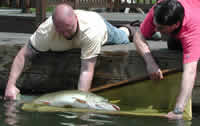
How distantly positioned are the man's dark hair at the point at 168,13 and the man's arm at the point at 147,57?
20.0 inches

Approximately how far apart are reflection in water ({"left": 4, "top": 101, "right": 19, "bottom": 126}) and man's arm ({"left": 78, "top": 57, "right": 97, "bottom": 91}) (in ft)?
2.47

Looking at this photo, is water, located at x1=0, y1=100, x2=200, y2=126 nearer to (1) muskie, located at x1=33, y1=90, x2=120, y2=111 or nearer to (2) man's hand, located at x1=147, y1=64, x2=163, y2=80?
(1) muskie, located at x1=33, y1=90, x2=120, y2=111

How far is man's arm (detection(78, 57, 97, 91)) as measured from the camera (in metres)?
5.37

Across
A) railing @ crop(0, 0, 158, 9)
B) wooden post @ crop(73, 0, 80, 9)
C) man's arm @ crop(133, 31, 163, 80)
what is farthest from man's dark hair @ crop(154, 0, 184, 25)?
wooden post @ crop(73, 0, 80, 9)

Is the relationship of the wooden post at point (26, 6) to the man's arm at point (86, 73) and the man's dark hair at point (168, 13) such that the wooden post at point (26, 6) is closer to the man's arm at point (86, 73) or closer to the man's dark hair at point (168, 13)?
the man's arm at point (86, 73)

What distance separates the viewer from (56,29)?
5172 mm

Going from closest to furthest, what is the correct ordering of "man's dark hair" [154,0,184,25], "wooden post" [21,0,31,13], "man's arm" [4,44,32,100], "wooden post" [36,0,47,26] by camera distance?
1. "man's dark hair" [154,0,184,25]
2. "man's arm" [4,44,32,100]
3. "wooden post" [36,0,47,26]
4. "wooden post" [21,0,31,13]

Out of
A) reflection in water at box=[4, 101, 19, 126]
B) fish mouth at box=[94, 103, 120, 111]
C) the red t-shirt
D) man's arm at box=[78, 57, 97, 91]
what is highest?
the red t-shirt

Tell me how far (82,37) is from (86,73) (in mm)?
410

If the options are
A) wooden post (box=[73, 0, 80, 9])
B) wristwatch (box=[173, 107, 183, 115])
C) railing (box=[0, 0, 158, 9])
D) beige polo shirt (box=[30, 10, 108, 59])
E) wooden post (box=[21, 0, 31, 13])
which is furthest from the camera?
wooden post (box=[21, 0, 31, 13])

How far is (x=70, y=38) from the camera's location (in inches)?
210

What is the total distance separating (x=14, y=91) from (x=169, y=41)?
1822 mm

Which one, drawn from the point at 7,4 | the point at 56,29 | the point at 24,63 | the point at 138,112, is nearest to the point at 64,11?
the point at 56,29

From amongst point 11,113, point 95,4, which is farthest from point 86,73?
point 95,4
